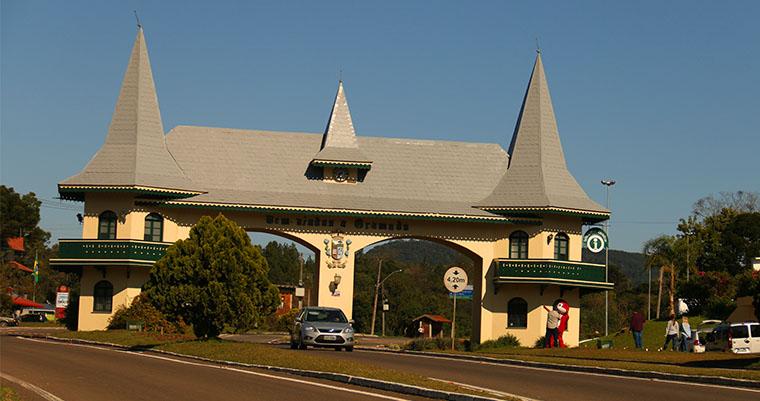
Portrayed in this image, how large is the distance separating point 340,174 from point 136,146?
9.24m

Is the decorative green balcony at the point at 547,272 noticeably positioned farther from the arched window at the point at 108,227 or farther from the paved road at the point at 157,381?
the paved road at the point at 157,381

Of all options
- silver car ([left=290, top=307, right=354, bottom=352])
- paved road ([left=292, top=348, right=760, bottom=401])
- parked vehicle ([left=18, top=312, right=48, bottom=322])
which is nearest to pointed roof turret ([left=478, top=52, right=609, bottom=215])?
silver car ([left=290, top=307, right=354, bottom=352])

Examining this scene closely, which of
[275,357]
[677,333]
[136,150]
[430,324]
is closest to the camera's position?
[275,357]

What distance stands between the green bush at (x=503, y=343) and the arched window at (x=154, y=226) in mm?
14804

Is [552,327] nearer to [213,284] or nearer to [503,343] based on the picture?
[503,343]

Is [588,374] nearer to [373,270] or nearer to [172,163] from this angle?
[172,163]

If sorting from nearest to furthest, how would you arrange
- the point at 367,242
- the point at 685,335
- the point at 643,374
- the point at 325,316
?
1. the point at 643,374
2. the point at 325,316
3. the point at 685,335
4. the point at 367,242

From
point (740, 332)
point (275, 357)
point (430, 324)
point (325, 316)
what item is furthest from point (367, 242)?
point (430, 324)

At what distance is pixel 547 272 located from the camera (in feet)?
165

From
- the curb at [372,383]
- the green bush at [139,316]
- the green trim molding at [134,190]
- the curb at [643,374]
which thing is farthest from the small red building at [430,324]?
the curb at [372,383]

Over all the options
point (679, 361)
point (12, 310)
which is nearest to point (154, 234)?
point (679, 361)

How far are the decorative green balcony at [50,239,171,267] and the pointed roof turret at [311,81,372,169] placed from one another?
8389 mm

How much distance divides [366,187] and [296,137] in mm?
4569

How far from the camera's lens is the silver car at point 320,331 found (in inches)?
1341
